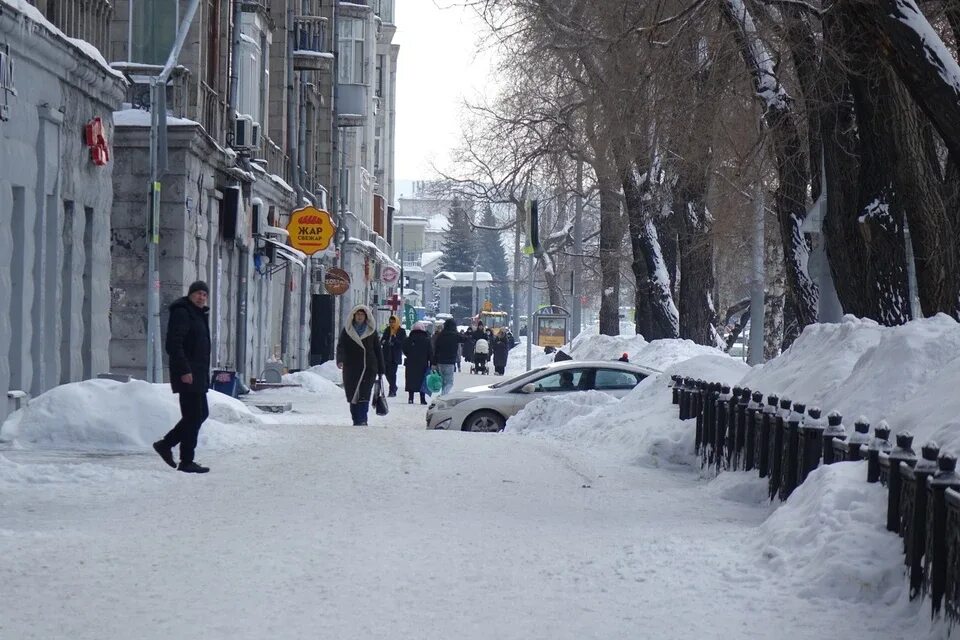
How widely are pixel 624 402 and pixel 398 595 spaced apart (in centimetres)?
1320

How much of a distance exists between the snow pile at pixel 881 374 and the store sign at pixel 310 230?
2115 cm

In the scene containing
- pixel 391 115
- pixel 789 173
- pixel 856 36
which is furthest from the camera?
pixel 391 115

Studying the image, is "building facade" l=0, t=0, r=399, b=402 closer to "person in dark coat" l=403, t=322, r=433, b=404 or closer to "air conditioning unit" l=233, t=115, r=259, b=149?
"air conditioning unit" l=233, t=115, r=259, b=149

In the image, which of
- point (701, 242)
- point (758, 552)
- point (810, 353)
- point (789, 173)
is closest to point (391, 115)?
point (701, 242)

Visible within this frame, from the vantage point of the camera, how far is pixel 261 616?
7.33 metres

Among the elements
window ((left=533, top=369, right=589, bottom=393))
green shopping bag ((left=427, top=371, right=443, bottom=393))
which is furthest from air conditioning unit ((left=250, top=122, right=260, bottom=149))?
window ((left=533, top=369, right=589, bottom=393))

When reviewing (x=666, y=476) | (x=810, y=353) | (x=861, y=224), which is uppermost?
(x=861, y=224)

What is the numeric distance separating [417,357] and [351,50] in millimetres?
28919

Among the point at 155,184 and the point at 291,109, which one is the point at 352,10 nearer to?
the point at 291,109

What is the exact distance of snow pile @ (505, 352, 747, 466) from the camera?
1675 centimetres

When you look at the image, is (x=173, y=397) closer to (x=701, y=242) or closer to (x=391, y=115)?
(x=701, y=242)

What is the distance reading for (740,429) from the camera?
13641mm

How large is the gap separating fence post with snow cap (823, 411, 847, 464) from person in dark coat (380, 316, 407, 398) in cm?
2525

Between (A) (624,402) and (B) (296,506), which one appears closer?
(B) (296,506)
